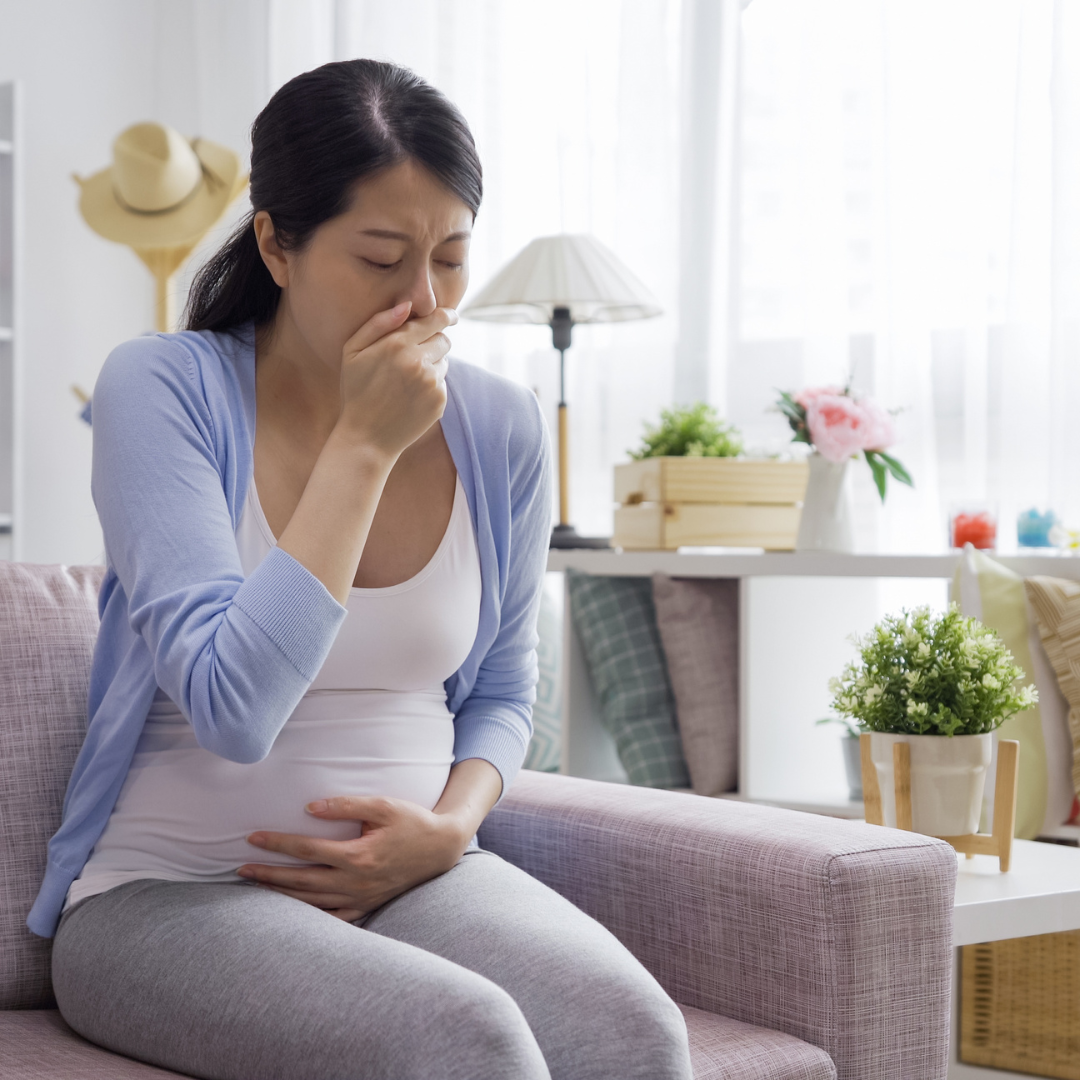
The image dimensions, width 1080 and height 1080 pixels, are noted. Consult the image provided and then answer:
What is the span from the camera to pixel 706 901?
1088 millimetres

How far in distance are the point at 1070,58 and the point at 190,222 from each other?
1.92 m

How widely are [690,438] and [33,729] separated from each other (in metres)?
1.31

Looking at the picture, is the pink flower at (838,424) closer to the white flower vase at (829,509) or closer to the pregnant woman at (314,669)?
the white flower vase at (829,509)

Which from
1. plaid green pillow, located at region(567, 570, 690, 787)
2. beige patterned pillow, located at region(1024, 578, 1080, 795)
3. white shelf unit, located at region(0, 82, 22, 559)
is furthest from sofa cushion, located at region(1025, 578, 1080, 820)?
white shelf unit, located at region(0, 82, 22, 559)

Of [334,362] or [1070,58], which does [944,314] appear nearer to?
[1070,58]

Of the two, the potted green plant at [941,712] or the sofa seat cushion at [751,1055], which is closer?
the sofa seat cushion at [751,1055]

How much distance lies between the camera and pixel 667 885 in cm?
111

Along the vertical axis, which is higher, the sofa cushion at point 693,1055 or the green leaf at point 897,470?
the green leaf at point 897,470

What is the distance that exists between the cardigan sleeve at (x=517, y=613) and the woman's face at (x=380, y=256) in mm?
194

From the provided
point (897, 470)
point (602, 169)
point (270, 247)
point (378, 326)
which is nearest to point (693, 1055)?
point (378, 326)

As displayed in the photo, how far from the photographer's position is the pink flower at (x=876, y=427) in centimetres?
196

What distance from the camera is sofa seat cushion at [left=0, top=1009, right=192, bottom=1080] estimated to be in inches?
35.1

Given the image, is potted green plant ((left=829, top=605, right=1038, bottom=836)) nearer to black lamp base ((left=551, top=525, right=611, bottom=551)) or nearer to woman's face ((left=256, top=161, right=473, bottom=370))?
woman's face ((left=256, top=161, right=473, bottom=370))

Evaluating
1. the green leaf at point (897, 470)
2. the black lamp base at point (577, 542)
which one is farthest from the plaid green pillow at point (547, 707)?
the green leaf at point (897, 470)
